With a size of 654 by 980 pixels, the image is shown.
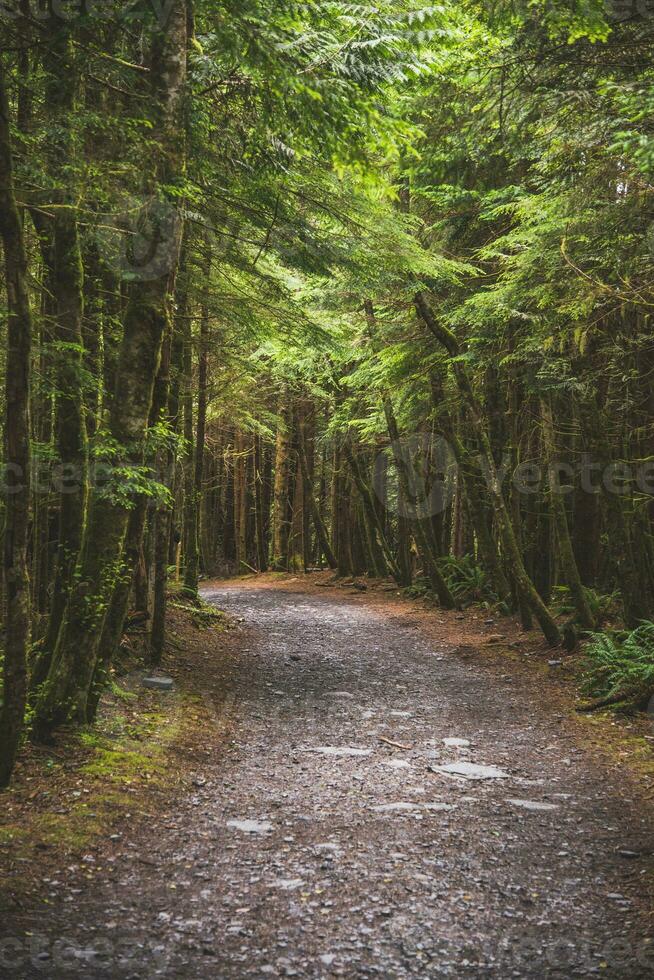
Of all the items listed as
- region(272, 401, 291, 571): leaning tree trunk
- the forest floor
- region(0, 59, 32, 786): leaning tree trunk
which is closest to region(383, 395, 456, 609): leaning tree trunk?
region(272, 401, 291, 571): leaning tree trunk

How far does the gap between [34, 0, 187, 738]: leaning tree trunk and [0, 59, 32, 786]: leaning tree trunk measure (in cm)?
121

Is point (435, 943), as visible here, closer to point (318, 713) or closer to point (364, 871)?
point (364, 871)

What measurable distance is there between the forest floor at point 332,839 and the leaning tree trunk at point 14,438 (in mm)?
962

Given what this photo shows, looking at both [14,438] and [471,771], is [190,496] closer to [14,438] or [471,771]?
[471,771]

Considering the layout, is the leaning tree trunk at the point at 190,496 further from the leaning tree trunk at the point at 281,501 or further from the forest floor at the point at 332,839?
the leaning tree trunk at the point at 281,501

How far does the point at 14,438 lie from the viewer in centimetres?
481

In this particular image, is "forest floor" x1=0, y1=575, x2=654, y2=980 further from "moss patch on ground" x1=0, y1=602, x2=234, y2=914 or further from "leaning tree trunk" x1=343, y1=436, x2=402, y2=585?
"leaning tree trunk" x1=343, y1=436, x2=402, y2=585

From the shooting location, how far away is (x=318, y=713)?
8633 mm

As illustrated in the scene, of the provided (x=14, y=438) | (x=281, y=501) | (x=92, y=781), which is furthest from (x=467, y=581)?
(x=14, y=438)

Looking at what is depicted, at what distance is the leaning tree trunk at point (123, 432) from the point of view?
6.27m

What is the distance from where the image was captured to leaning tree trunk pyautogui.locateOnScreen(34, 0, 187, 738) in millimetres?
6273

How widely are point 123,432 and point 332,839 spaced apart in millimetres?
3940

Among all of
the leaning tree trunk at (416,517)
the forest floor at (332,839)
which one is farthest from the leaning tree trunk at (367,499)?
the forest floor at (332,839)

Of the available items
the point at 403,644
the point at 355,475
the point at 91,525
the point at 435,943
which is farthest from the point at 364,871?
the point at 355,475
